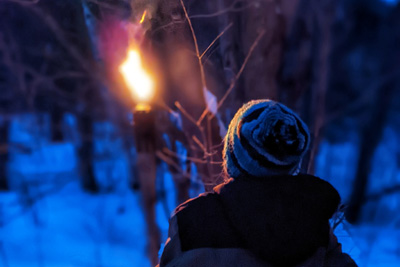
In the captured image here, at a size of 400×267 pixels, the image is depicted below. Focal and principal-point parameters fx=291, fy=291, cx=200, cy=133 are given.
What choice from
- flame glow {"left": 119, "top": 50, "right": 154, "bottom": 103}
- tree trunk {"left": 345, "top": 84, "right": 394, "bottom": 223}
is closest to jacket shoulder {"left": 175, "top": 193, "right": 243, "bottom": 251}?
flame glow {"left": 119, "top": 50, "right": 154, "bottom": 103}

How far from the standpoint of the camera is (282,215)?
37.3 inches

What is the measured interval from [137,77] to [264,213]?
1612 mm

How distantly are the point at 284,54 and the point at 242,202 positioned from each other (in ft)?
6.40

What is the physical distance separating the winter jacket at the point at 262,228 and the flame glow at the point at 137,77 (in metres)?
1.41

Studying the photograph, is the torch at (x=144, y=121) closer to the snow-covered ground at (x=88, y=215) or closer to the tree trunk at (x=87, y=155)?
the snow-covered ground at (x=88, y=215)

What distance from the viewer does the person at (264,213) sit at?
95 cm

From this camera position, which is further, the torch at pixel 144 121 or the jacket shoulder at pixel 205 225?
the torch at pixel 144 121

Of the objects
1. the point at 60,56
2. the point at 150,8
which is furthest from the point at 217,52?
the point at 60,56

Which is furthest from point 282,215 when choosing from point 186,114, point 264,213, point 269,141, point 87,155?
point 87,155

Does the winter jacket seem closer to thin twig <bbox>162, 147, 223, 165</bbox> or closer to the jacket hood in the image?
the jacket hood

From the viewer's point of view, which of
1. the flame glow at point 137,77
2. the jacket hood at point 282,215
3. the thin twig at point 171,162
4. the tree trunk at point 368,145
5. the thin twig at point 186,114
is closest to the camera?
the jacket hood at point 282,215

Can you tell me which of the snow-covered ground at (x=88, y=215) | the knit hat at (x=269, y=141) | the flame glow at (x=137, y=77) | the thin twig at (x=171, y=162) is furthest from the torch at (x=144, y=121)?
the snow-covered ground at (x=88, y=215)

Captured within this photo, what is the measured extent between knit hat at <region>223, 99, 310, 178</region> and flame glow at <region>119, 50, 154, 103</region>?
49.6 inches

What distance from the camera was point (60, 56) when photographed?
24.4 ft
